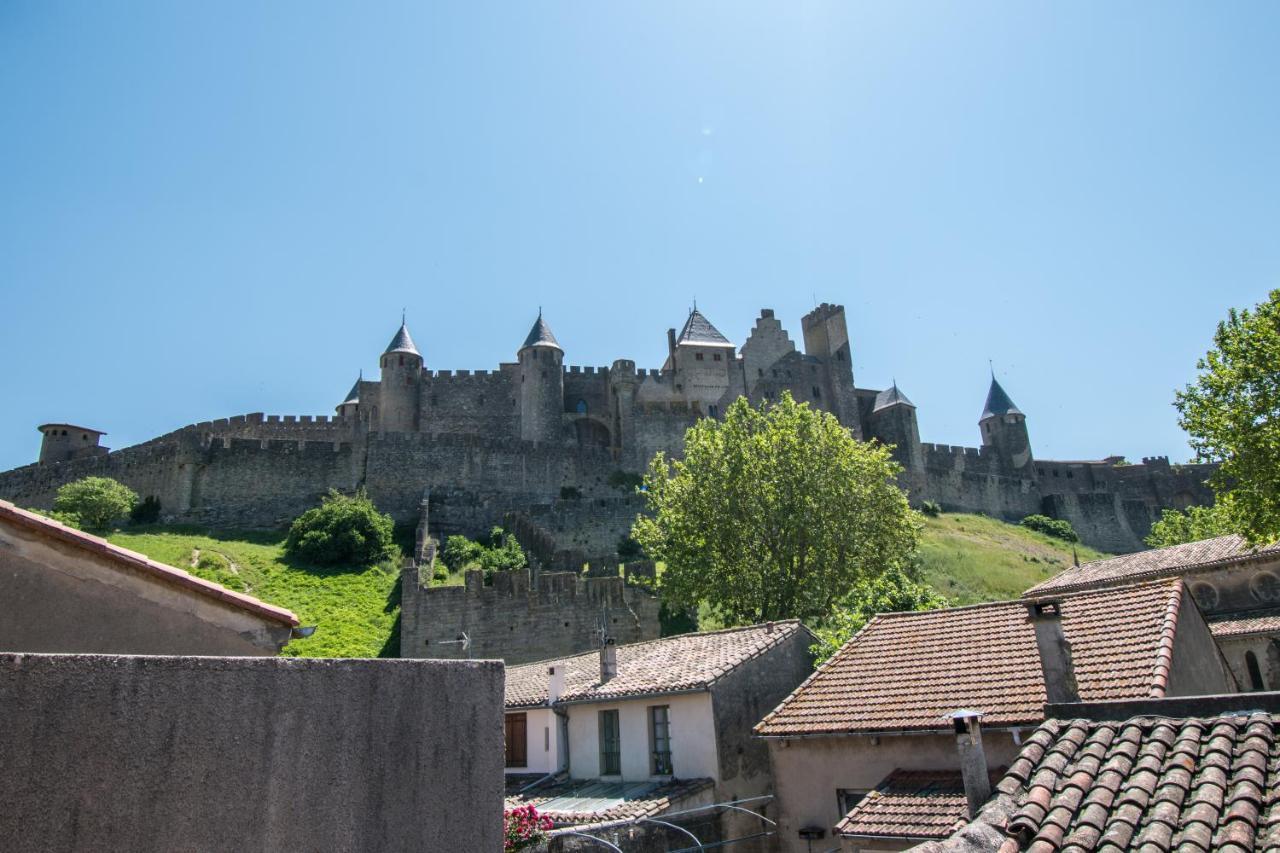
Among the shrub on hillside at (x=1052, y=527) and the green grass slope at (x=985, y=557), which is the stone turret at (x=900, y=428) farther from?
the shrub on hillside at (x=1052, y=527)

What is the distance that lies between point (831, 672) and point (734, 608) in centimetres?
1094

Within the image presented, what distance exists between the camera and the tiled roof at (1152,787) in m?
5.33

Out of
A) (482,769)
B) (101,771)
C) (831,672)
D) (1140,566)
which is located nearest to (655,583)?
(831,672)

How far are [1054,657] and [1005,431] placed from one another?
6674 cm

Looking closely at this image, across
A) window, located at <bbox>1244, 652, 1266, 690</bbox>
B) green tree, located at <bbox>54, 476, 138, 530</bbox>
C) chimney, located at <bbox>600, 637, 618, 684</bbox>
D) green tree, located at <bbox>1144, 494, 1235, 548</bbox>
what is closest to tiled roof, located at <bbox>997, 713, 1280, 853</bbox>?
chimney, located at <bbox>600, 637, 618, 684</bbox>

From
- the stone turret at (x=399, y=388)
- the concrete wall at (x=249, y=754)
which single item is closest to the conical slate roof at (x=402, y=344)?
the stone turret at (x=399, y=388)

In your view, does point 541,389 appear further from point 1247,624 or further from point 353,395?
point 1247,624

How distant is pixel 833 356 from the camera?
6550 cm

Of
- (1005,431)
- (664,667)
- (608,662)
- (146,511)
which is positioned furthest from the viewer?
(1005,431)

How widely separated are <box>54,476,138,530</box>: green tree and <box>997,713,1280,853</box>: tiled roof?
40.8 meters

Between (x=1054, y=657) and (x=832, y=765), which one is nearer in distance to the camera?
(x=1054, y=657)

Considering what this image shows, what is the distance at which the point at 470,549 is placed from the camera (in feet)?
122

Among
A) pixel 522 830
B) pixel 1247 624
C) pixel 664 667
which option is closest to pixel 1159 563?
pixel 1247 624

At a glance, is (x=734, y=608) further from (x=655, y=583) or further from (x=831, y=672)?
(x=831, y=672)
